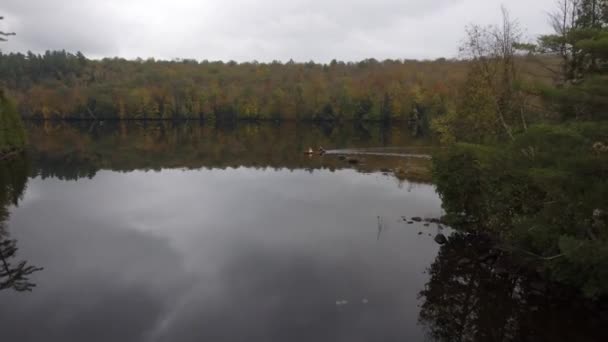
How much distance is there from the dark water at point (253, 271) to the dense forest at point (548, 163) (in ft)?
9.09

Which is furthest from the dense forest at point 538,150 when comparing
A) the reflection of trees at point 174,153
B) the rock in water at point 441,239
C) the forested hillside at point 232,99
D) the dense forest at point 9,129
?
the forested hillside at point 232,99

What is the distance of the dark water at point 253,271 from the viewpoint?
16.9 meters

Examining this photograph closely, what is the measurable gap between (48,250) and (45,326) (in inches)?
368

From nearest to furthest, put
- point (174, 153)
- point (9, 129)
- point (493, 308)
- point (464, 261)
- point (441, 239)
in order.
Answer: point (493, 308) → point (464, 261) → point (441, 239) → point (9, 129) → point (174, 153)

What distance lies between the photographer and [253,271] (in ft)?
72.9

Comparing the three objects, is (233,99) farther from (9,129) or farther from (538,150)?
(538,150)

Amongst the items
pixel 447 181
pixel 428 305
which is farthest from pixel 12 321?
pixel 447 181

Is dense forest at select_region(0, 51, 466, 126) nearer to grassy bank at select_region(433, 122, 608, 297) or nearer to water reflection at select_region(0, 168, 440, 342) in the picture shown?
water reflection at select_region(0, 168, 440, 342)

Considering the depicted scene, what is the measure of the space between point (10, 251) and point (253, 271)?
1401 centimetres

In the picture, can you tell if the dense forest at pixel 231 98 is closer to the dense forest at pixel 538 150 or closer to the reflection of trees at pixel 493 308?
the dense forest at pixel 538 150

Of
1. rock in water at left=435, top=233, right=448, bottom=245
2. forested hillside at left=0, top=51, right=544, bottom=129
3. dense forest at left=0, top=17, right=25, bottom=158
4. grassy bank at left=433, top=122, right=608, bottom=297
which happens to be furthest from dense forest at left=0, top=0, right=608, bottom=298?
forested hillside at left=0, top=51, right=544, bottom=129

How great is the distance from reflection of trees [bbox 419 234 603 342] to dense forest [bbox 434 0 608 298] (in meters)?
1.44

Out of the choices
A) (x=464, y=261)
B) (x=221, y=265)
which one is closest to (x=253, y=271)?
(x=221, y=265)

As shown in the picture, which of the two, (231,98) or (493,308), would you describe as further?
(231,98)
